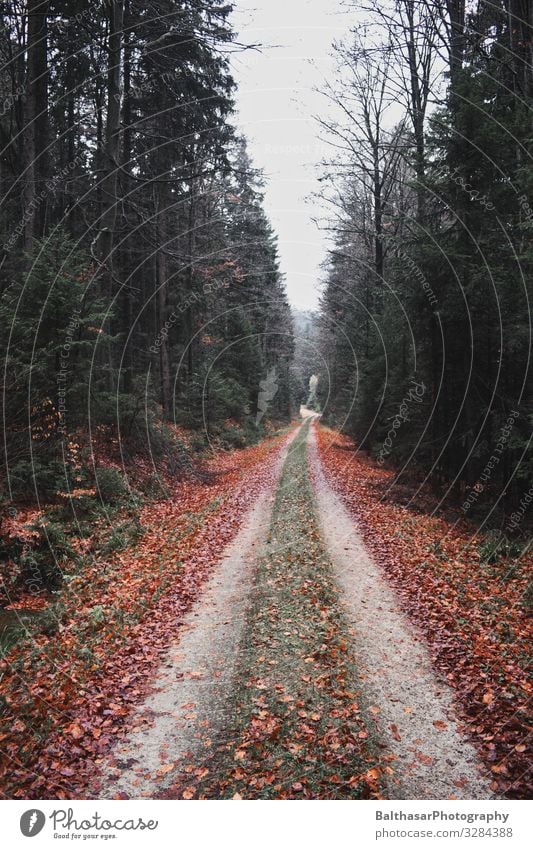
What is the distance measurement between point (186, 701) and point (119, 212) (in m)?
15.4

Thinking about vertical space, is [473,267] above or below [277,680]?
above

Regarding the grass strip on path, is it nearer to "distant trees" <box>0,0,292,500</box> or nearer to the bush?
the bush

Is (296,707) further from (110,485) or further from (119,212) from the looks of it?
(119,212)

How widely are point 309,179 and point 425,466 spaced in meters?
14.8

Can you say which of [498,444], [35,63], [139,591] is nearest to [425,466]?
[498,444]

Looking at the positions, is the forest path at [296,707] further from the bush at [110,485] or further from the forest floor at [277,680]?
the bush at [110,485]

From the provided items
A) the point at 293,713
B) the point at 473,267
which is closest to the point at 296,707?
the point at 293,713

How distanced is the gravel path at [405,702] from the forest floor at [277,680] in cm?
2

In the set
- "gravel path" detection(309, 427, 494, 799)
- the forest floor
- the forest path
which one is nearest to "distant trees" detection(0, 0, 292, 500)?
the forest floor

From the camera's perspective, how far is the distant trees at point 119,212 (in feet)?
35.4

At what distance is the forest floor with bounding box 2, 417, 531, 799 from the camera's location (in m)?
4.64

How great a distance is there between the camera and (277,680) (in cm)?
619

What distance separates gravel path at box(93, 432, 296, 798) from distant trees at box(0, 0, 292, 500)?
5193 mm

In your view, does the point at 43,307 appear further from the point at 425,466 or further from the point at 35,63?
the point at 425,466
